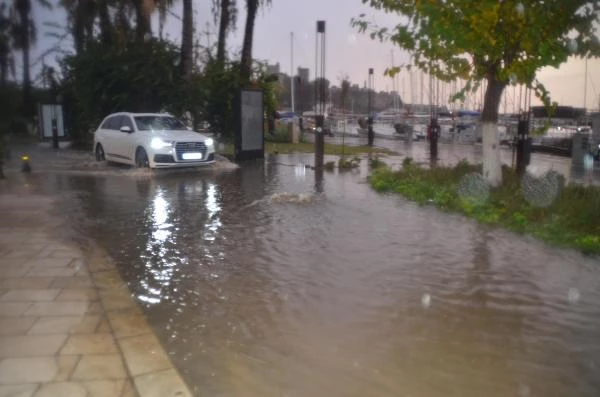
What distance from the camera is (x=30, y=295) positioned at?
582 cm

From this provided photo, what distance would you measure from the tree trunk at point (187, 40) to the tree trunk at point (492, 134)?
13735mm

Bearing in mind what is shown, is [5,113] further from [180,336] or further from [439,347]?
[439,347]

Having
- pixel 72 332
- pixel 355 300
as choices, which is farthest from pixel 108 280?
pixel 355 300

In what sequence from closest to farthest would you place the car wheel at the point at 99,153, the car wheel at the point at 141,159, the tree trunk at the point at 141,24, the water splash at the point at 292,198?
the water splash at the point at 292,198
the car wheel at the point at 141,159
the car wheel at the point at 99,153
the tree trunk at the point at 141,24

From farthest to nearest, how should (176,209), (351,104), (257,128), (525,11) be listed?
(351,104) → (257,128) → (176,209) → (525,11)

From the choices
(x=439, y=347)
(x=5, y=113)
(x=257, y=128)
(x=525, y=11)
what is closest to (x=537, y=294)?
(x=439, y=347)

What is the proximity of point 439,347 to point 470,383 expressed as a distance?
0.60 m

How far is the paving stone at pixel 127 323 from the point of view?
4957mm

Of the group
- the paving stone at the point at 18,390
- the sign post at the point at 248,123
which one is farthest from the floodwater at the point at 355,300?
the sign post at the point at 248,123

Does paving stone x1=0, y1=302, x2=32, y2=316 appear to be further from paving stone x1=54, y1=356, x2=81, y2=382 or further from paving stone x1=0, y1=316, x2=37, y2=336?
paving stone x1=54, y1=356, x2=81, y2=382

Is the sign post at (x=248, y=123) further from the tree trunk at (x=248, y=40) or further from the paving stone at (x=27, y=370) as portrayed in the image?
the paving stone at (x=27, y=370)

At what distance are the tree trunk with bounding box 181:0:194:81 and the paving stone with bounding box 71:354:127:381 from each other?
19285mm

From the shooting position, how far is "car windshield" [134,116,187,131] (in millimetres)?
17422

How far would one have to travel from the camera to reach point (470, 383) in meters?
4.22
